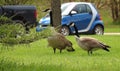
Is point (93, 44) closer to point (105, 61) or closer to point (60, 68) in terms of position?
point (105, 61)

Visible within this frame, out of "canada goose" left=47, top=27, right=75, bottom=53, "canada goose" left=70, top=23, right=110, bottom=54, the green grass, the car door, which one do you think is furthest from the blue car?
"canada goose" left=70, top=23, right=110, bottom=54

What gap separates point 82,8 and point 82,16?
1.49 ft

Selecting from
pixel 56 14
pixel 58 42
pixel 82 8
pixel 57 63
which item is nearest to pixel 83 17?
pixel 82 8

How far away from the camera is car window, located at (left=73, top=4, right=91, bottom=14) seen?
26.4m

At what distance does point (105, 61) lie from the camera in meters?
11.2

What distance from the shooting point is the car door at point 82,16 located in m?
26.2

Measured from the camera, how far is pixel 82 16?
86.6ft

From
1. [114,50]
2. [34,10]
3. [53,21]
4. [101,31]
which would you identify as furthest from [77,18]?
[114,50]

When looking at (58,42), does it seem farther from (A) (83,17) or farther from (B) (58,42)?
(A) (83,17)

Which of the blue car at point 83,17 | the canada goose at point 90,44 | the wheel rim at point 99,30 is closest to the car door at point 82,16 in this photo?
the blue car at point 83,17

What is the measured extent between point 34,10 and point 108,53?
31.2 feet

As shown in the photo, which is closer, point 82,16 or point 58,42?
point 58,42

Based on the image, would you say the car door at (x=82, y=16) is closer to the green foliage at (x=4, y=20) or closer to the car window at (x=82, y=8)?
the car window at (x=82, y=8)

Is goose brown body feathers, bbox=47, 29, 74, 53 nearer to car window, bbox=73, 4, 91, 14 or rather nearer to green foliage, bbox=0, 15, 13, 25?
green foliage, bbox=0, 15, 13, 25
